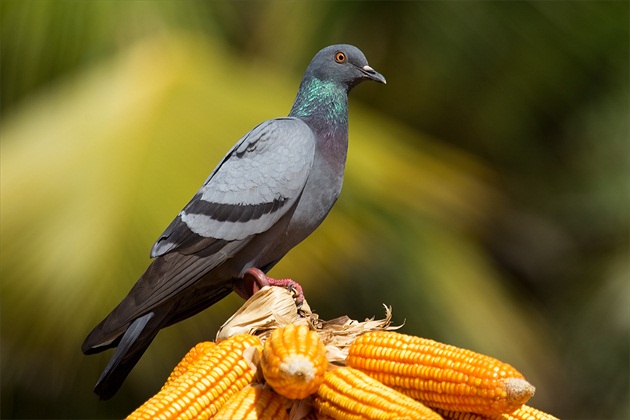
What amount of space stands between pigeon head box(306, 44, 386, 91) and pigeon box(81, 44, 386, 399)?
0.15 feet

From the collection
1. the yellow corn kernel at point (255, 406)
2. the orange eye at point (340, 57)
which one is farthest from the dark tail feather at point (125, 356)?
the orange eye at point (340, 57)

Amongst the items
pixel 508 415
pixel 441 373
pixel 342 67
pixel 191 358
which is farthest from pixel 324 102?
pixel 508 415

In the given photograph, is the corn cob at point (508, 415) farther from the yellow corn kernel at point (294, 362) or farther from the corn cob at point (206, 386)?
the corn cob at point (206, 386)

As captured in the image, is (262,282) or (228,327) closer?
(228,327)

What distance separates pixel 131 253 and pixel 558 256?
4922mm

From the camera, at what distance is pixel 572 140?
8.97m

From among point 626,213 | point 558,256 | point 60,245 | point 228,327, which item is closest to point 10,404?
point 60,245

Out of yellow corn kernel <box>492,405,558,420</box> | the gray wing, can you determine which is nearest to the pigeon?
the gray wing

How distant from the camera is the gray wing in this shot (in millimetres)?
4648

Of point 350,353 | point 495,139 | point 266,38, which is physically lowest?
point 350,353

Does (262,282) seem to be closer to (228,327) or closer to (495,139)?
(228,327)

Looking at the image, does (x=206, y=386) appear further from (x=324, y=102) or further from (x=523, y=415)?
(x=324, y=102)

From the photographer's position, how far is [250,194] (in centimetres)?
471

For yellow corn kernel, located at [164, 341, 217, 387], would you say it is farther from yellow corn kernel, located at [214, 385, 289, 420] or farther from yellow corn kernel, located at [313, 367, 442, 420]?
yellow corn kernel, located at [313, 367, 442, 420]
